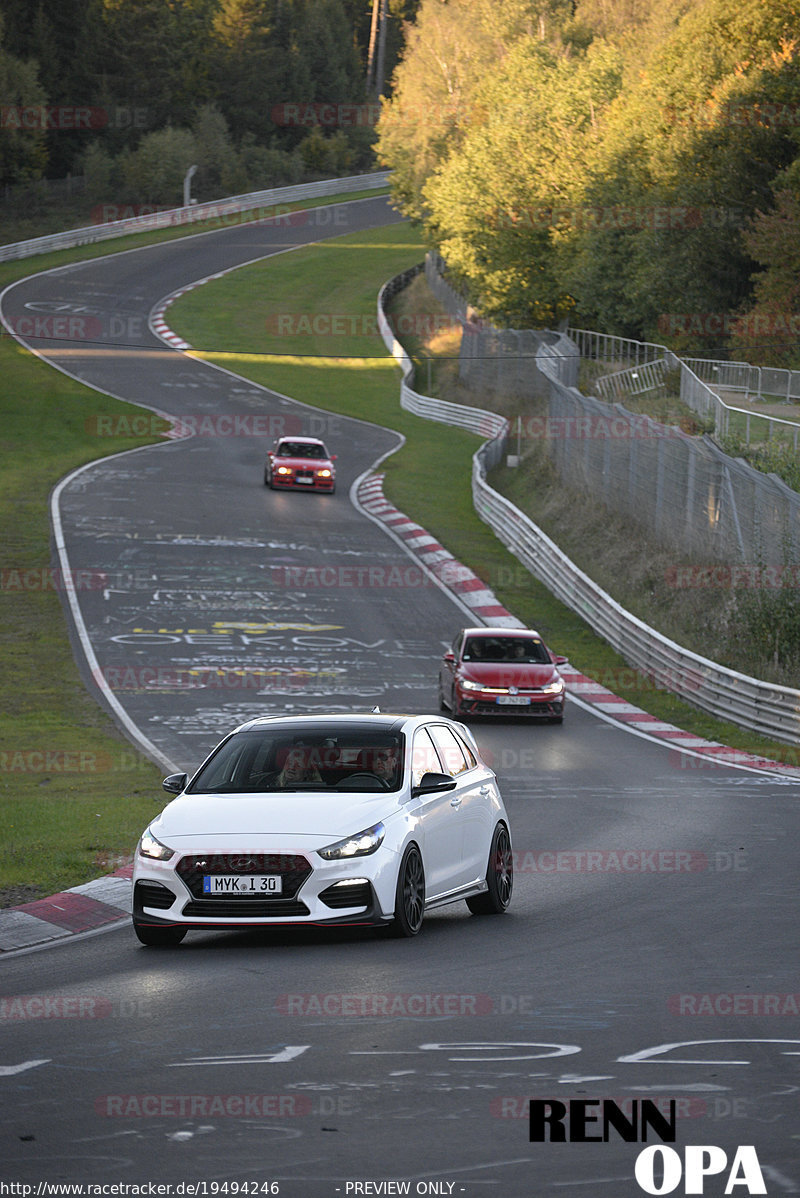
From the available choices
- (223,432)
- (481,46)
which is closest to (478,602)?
(223,432)

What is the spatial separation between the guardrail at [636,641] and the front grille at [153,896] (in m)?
14.9

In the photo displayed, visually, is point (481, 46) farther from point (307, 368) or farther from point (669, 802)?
point (669, 802)

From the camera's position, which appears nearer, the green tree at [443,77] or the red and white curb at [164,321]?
the red and white curb at [164,321]

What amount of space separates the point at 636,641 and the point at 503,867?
1892cm

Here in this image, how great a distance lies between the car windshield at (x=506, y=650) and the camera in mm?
26125

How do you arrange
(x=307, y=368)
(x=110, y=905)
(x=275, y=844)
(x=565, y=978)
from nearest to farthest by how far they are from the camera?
(x=565, y=978), (x=275, y=844), (x=110, y=905), (x=307, y=368)

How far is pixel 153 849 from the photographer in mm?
10359

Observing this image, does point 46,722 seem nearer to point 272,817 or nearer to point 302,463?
point 272,817

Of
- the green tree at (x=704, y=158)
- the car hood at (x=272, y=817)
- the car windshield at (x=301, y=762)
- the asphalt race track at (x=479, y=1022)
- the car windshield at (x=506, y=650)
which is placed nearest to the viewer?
the asphalt race track at (x=479, y=1022)

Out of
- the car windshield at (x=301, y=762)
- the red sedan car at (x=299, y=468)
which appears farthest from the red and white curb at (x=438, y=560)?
the car windshield at (x=301, y=762)

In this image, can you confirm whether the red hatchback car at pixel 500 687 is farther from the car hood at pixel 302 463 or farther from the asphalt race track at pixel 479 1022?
the car hood at pixel 302 463

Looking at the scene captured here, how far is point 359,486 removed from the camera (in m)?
48.5

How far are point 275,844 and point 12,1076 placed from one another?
10.7 ft

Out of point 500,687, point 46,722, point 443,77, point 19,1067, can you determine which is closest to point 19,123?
point 443,77
